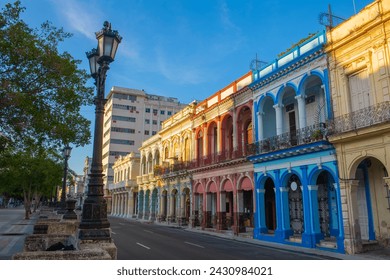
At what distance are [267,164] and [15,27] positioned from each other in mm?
14149

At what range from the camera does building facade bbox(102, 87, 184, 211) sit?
6391 cm

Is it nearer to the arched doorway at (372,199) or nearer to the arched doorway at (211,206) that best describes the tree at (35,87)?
the arched doorway at (372,199)

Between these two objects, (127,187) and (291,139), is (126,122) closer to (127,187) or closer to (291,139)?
(127,187)

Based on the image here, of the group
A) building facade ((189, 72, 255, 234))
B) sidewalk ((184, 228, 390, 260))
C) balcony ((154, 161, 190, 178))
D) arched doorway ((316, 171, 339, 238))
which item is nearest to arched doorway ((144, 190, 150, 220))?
balcony ((154, 161, 190, 178))

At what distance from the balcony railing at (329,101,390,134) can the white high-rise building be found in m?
52.9

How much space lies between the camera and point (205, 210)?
25.1 m

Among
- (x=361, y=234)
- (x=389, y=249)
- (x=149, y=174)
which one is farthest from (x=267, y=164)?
(x=149, y=174)

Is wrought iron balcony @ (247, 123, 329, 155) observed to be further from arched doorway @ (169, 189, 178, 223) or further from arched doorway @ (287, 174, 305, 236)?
arched doorway @ (169, 189, 178, 223)

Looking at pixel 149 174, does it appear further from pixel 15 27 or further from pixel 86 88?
pixel 15 27

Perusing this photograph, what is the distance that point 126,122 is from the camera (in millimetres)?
66188

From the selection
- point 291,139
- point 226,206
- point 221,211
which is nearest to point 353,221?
point 291,139

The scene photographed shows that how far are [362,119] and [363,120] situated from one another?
7 cm

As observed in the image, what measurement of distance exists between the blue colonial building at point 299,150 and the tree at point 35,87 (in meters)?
10.6

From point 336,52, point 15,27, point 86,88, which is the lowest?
point 86,88
